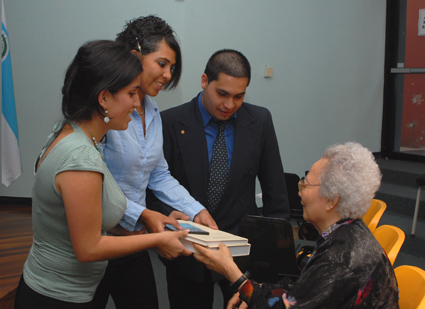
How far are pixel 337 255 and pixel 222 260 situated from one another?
0.42m

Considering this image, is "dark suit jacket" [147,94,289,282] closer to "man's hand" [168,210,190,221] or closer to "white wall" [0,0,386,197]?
"man's hand" [168,210,190,221]

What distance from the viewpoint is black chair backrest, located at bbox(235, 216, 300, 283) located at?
1.72m

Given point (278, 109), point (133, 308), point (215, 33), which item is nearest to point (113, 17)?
point (215, 33)

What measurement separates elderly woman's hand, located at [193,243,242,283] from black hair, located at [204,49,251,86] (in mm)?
843

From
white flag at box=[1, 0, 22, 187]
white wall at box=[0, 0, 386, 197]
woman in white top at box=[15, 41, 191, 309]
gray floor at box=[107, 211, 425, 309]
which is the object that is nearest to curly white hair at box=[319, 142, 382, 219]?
woman in white top at box=[15, 41, 191, 309]

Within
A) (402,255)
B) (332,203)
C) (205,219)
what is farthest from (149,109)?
(402,255)

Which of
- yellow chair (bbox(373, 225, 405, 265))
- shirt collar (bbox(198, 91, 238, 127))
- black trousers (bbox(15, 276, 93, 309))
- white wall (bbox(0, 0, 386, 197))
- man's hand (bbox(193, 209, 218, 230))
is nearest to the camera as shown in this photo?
black trousers (bbox(15, 276, 93, 309))

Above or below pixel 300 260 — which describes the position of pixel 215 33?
above

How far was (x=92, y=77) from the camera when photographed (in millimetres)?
1208

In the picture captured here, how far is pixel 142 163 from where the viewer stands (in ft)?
5.31

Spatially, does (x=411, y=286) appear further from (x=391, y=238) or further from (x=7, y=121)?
(x=7, y=121)

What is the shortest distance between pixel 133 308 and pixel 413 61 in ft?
21.3

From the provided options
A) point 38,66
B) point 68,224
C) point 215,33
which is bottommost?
point 68,224

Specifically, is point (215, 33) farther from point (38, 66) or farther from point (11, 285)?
point (11, 285)
